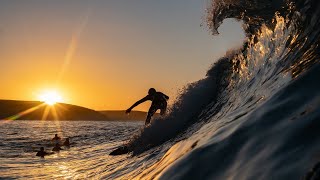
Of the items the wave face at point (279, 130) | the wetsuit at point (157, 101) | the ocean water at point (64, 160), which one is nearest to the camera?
→ the wave face at point (279, 130)

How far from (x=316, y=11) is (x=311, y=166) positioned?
12.0 feet

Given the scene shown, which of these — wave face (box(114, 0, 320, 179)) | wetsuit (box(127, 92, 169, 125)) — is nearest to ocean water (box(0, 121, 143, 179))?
wetsuit (box(127, 92, 169, 125))

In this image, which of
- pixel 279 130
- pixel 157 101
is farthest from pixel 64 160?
pixel 279 130

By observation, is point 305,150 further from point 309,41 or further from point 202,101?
point 202,101

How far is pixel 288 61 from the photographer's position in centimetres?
463

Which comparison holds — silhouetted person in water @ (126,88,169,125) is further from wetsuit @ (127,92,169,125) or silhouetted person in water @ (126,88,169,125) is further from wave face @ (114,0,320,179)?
wave face @ (114,0,320,179)

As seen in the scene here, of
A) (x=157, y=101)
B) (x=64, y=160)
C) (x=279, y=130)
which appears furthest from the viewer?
(x=64, y=160)

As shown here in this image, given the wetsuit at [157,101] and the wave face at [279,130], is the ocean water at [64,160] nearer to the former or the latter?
the wetsuit at [157,101]

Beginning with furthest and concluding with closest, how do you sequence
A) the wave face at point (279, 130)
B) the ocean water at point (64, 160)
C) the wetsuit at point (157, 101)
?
the wetsuit at point (157, 101)
the ocean water at point (64, 160)
the wave face at point (279, 130)

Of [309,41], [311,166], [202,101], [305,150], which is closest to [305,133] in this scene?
[305,150]

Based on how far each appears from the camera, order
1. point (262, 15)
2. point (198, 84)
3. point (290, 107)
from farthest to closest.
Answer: point (198, 84) < point (262, 15) < point (290, 107)

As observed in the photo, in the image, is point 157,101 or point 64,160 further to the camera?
point 64,160

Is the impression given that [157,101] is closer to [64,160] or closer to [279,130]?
[64,160]

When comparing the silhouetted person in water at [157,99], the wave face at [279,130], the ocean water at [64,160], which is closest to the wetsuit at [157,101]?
the silhouetted person in water at [157,99]
